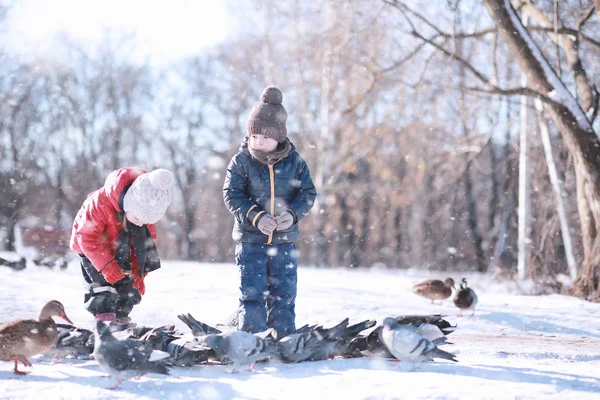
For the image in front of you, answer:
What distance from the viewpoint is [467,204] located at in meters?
24.9

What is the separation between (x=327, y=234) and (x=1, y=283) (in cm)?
1790

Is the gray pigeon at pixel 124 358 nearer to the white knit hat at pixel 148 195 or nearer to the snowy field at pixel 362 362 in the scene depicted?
the snowy field at pixel 362 362

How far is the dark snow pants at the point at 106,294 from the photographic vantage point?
16.3ft

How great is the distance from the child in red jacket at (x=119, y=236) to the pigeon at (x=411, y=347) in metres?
1.94

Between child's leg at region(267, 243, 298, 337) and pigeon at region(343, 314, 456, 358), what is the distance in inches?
33.8

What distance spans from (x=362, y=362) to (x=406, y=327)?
38 cm

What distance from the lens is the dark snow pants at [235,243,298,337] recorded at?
511 cm

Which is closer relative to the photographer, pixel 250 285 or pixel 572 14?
pixel 250 285

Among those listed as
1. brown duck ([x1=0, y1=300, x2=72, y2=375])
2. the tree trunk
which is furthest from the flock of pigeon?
the tree trunk

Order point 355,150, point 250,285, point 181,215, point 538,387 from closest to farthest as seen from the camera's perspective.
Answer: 1. point 538,387
2. point 250,285
3. point 355,150
4. point 181,215

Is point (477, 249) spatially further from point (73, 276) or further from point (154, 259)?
point (154, 259)

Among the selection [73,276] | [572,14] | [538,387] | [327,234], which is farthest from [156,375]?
[327,234]

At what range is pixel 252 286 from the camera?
201 inches

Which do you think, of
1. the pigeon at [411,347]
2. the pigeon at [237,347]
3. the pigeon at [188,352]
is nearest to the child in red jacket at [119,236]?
the pigeon at [188,352]
